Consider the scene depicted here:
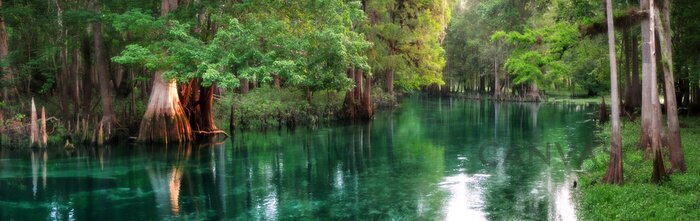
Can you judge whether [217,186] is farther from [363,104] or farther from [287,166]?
[363,104]

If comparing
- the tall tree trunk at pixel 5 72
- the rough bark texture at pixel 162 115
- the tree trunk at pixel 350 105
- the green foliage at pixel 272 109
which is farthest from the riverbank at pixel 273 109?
the tall tree trunk at pixel 5 72

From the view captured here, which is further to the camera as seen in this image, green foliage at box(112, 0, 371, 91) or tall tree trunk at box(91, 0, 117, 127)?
tall tree trunk at box(91, 0, 117, 127)

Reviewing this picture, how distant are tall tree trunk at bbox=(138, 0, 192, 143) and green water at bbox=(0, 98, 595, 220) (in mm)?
993

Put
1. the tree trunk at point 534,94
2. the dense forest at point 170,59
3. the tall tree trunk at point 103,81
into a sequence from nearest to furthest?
the dense forest at point 170,59, the tall tree trunk at point 103,81, the tree trunk at point 534,94

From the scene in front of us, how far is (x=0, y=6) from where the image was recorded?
30875 mm

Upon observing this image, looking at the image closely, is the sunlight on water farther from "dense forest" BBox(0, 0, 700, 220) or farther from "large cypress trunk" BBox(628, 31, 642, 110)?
"large cypress trunk" BBox(628, 31, 642, 110)

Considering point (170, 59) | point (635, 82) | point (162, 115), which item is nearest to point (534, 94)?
point (635, 82)

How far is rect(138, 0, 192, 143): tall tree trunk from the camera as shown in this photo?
2870 centimetres

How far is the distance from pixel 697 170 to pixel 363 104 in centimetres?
2953

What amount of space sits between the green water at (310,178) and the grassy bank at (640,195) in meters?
0.60

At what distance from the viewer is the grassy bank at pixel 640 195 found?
12.4 meters

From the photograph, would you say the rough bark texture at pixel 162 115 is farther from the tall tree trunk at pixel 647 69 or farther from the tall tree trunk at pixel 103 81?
the tall tree trunk at pixel 647 69

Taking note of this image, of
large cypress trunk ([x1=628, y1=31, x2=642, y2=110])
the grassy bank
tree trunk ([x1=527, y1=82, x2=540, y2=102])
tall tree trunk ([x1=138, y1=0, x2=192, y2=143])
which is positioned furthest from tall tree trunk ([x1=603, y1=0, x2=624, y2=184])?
tree trunk ([x1=527, y1=82, x2=540, y2=102])

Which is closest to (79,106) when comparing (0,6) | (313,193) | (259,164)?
(0,6)
